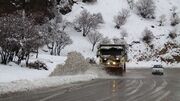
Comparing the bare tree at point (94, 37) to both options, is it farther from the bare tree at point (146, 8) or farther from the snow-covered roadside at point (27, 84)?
the snow-covered roadside at point (27, 84)

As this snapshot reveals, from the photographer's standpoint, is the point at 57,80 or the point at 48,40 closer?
the point at 57,80

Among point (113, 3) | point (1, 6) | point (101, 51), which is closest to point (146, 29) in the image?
point (113, 3)

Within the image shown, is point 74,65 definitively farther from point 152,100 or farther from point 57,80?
point 152,100

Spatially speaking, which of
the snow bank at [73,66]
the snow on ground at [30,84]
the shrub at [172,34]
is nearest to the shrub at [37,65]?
the snow bank at [73,66]

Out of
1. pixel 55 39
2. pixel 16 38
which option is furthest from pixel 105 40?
pixel 16 38

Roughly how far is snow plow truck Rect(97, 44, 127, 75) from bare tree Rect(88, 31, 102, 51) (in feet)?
172

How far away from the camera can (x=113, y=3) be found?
118375 millimetres

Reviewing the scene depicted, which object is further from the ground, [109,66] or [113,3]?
[113,3]

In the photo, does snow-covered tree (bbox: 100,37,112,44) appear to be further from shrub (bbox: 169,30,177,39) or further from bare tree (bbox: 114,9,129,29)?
shrub (bbox: 169,30,177,39)

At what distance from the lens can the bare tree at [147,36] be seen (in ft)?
338

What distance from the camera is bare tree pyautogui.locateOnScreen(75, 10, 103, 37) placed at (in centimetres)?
9994

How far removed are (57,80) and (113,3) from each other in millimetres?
91411

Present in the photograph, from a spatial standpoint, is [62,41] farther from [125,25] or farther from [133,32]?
[125,25]

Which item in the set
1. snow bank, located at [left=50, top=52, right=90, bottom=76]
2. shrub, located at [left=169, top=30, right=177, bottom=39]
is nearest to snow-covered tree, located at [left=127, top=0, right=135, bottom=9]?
shrub, located at [left=169, top=30, right=177, bottom=39]
